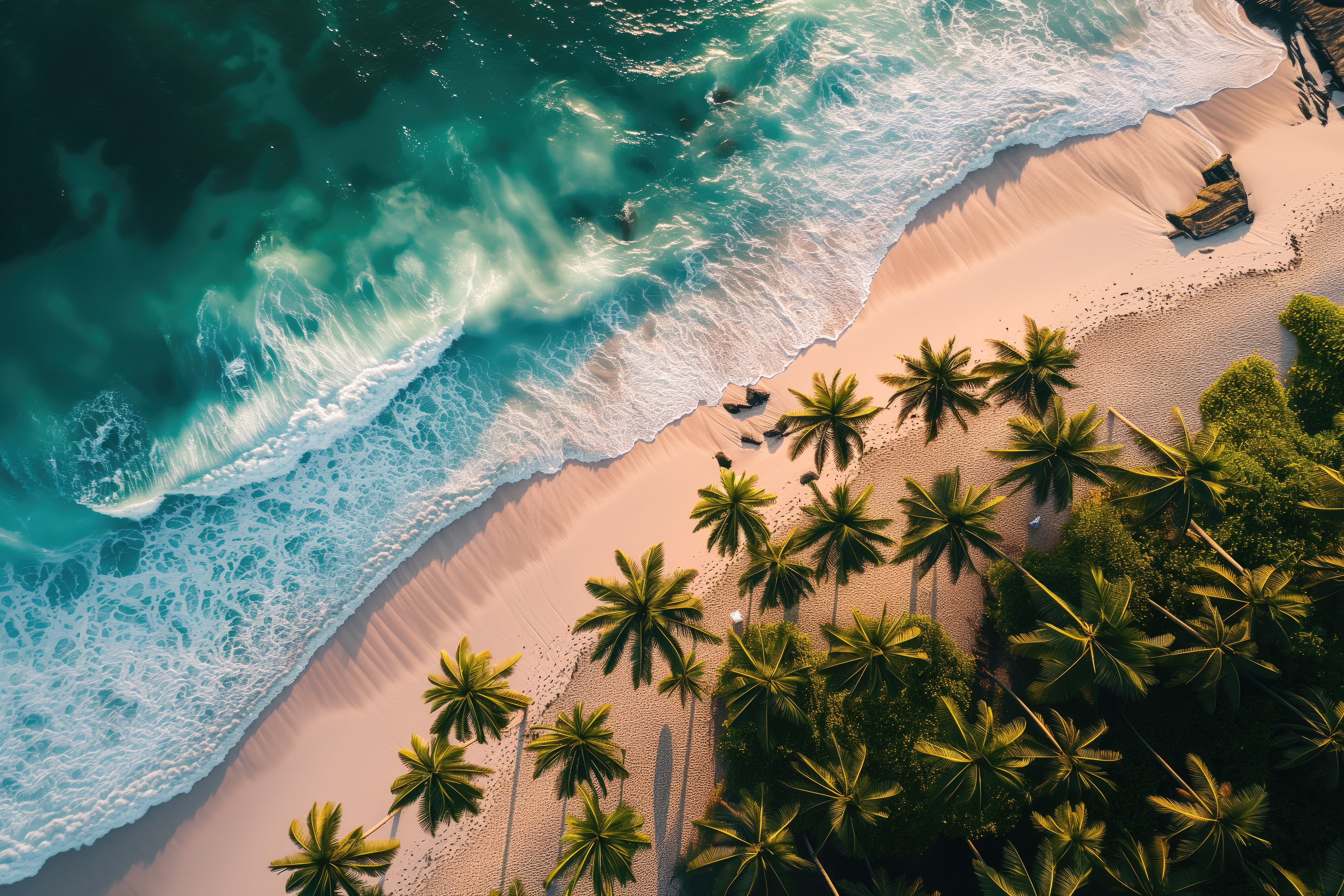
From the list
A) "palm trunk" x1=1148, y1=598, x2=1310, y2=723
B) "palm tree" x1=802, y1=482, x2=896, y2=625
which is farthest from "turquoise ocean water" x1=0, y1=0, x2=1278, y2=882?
"palm trunk" x1=1148, y1=598, x2=1310, y2=723

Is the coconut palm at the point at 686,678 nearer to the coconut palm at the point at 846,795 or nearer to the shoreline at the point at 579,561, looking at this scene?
the shoreline at the point at 579,561

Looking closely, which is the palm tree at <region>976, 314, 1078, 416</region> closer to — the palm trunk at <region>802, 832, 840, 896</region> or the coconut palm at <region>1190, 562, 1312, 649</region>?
the coconut palm at <region>1190, 562, 1312, 649</region>

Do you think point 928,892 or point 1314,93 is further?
point 1314,93

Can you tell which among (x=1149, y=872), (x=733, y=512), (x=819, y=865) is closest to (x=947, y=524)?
(x=733, y=512)

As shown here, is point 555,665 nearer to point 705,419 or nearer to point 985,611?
point 705,419

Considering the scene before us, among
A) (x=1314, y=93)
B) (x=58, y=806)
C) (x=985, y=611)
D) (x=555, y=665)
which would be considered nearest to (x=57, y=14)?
(x=58, y=806)
